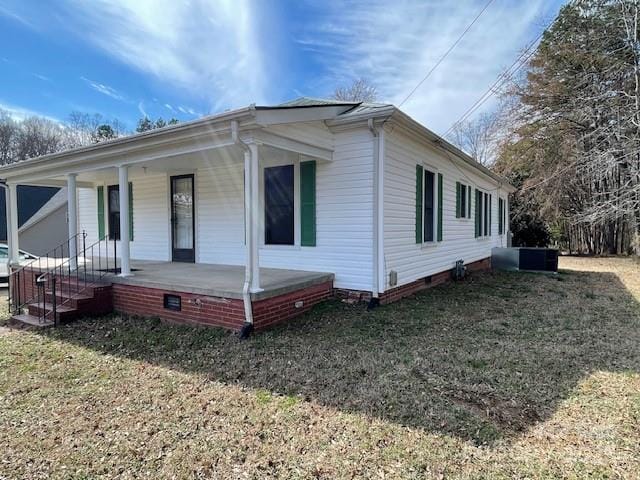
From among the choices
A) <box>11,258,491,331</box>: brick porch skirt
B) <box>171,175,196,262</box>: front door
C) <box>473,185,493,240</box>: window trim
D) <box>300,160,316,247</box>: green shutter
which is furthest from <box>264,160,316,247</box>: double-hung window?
<box>473,185,493,240</box>: window trim

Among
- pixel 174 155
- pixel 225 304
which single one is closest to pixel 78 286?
pixel 174 155

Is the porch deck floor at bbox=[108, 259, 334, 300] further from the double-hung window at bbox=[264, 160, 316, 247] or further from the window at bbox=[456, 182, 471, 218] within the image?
the window at bbox=[456, 182, 471, 218]

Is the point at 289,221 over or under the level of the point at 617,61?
under

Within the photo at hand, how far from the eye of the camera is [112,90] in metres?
19.2

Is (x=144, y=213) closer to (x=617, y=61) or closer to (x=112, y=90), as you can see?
(x=112, y=90)

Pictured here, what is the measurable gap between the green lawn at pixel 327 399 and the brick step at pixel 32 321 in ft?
0.71

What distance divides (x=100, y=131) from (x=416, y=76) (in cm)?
2398

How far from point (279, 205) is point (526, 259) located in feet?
29.2

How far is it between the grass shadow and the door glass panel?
274 centimetres

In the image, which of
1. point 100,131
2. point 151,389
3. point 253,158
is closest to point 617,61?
point 253,158

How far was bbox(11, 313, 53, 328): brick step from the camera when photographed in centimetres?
538

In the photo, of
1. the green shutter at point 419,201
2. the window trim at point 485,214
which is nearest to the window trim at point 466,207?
the window trim at point 485,214

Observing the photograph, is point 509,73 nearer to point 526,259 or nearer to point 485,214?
point 485,214

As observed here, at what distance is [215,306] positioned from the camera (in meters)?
4.91
